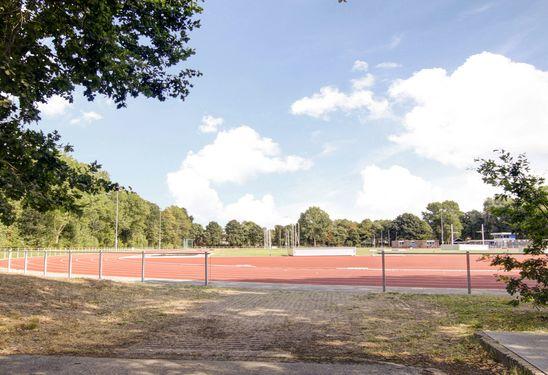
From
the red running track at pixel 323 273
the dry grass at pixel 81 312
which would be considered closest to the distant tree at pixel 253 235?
the red running track at pixel 323 273

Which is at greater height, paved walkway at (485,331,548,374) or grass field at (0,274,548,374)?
paved walkway at (485,331,548,374)

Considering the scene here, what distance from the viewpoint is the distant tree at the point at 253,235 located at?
503ft

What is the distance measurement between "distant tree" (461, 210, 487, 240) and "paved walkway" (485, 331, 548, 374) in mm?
139789

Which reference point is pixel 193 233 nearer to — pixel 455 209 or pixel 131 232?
pixel 131 232

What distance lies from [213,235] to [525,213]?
15582cm

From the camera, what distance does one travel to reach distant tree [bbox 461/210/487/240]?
135250 millimetres

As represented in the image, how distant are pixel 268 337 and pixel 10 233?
61180mm

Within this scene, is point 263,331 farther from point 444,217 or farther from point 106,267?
point 444,217

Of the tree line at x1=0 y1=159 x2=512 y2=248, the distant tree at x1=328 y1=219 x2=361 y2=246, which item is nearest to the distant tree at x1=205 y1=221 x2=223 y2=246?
the tree line at x1=0 y1=159 x2=512 y2=248

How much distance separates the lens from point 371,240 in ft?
492

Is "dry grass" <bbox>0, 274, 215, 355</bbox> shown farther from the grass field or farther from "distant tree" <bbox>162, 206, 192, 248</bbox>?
"distant tree" <bbox>162, 206, 192, 248</bbox>

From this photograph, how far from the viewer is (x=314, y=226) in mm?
143625

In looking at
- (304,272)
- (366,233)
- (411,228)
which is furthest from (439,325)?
(366,233)

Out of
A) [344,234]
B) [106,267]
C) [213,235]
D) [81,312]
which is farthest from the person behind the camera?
[213,235]
